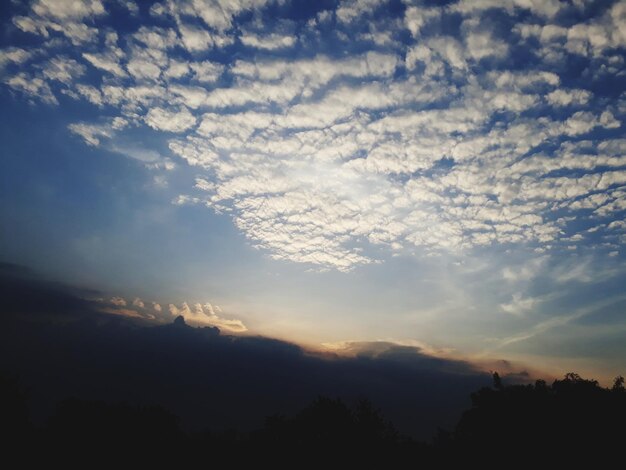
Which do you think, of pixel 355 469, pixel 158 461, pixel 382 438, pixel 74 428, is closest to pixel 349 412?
pixel 382 438

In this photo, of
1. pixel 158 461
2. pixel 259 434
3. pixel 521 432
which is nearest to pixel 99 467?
pixel 158 461

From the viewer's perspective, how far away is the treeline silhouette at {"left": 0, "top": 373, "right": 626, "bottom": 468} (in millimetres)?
46500

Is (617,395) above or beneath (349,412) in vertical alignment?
above

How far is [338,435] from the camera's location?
58.9m

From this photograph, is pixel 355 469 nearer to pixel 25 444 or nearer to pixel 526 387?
pixel 526 387

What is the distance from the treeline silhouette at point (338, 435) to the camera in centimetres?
4650

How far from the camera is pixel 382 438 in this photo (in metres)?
59.1

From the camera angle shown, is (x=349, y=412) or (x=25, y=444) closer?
(x=25, y=444)

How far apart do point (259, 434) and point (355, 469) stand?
879 inches

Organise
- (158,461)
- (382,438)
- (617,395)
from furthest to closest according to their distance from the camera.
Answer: (382,438) < (617,395) < (158,461)

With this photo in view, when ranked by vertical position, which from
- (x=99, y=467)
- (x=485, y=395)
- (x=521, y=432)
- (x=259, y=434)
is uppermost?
(x=485, y=395)

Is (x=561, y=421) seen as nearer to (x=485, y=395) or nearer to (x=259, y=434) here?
(x=485, y=395)

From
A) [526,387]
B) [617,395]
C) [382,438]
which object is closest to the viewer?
[617,395]

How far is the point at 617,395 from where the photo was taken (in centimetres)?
5547
